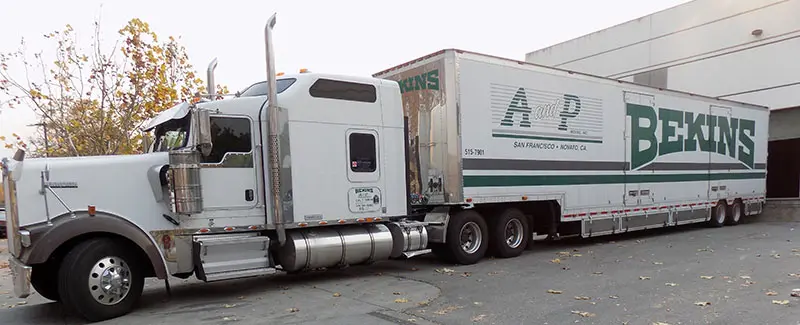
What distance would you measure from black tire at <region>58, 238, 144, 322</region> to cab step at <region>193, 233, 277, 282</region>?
2.56 feet

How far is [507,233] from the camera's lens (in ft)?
33.6

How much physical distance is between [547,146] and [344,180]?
4.38 m

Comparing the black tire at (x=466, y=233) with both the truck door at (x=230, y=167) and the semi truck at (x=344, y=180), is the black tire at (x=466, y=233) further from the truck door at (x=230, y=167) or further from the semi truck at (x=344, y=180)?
the truck door at (x=230, y=167)

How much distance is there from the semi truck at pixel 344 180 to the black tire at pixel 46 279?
21 mm

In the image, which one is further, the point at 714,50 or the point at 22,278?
the point at 714,50

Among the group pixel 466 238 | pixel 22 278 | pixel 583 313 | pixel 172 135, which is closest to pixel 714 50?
pixel 466 238

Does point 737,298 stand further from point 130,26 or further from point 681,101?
point 130,26

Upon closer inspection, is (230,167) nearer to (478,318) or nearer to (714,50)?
(478,318)

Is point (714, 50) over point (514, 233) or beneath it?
over

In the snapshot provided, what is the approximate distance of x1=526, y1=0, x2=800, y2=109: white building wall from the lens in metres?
17.7

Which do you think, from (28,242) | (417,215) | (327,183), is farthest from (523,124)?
(28,242)

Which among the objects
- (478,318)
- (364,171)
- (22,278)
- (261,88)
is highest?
(261,88)

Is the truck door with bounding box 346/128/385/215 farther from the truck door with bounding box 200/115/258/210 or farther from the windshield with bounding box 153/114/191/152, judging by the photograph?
the windshield with bounding box 153/114/191/152

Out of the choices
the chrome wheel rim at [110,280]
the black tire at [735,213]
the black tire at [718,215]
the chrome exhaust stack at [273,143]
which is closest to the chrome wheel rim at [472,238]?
the chrome exhaust stack at [273,143]
